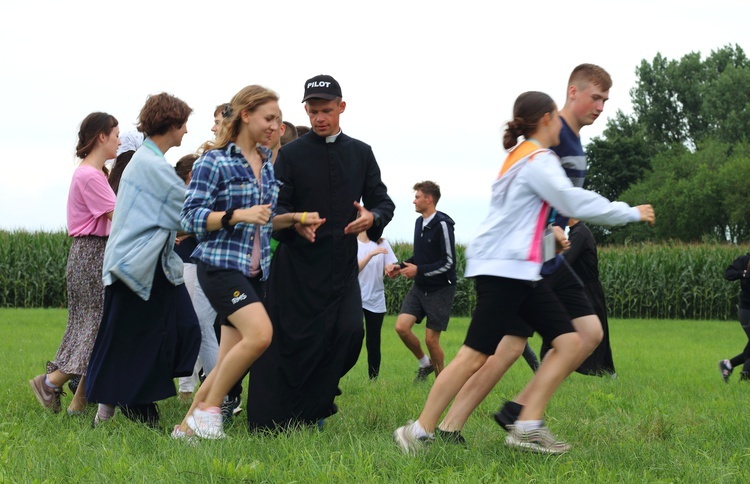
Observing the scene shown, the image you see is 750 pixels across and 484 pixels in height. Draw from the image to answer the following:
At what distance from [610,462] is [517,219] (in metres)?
1.44

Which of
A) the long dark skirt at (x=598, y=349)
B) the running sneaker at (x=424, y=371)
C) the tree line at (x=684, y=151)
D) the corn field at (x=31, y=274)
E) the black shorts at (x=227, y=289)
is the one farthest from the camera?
the tree line at (x=684, y=151)

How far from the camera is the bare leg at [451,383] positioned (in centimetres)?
555

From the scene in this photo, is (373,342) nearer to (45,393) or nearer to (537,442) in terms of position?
(45,393)

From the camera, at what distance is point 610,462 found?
5371mm

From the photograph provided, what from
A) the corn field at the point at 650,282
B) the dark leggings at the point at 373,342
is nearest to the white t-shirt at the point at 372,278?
the dark leggings at the point at 373,342

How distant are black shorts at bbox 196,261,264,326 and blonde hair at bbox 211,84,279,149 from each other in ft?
2.69

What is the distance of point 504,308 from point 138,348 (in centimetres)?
271

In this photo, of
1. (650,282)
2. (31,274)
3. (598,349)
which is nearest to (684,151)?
(650,282)

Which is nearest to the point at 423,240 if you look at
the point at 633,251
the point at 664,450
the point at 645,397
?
the point at 645,397

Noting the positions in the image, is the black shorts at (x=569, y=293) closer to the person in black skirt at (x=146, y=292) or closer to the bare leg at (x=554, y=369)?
the bare leg at (x=554, y=369)

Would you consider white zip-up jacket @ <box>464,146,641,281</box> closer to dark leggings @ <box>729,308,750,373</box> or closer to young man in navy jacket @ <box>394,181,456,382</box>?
young man in navy jacket @ <box>394,181,456,382</box>

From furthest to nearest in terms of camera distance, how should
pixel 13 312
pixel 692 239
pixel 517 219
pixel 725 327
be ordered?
pixel 692 239 < pixel 725 327 < pixel 13 312 < pixel 517 219

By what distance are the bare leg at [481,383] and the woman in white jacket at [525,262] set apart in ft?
0.83

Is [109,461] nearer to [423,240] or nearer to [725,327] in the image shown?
[423,240]
